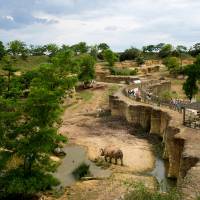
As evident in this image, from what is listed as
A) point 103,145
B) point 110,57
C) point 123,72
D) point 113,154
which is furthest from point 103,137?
point 110,57

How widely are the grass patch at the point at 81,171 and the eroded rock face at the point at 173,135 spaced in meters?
6.46

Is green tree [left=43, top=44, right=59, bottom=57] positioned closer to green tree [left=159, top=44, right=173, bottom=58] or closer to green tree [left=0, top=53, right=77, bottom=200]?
green tree [left=159, top=44, right=173, bottom=58]

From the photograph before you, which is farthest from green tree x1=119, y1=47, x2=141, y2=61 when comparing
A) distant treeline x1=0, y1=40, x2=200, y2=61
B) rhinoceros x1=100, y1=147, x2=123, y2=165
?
rhinoceros x1=100, y1=147, x2=123, y2=165

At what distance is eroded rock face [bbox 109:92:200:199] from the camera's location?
2256 centimetres

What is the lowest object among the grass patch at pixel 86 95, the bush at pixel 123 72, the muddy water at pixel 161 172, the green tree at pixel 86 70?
the muddy water at pixel 161 172

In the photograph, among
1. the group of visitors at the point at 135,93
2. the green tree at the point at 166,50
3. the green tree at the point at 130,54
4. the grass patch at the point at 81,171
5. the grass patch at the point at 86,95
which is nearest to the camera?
the grass patch at the point at 81,171

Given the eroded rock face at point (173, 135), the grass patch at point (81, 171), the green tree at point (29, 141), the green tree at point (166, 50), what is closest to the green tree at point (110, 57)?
the green tree at point (166, 50)

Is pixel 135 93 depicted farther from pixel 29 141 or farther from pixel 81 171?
pixel 29 141

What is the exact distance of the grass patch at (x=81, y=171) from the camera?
110 ft

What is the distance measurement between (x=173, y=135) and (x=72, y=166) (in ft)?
28.6

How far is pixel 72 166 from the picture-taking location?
120 ft

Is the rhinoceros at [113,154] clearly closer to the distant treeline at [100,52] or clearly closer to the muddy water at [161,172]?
the muddy water at [161,172]

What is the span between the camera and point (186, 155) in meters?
27.2

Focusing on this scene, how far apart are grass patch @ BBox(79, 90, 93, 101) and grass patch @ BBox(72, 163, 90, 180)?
3658 cm
